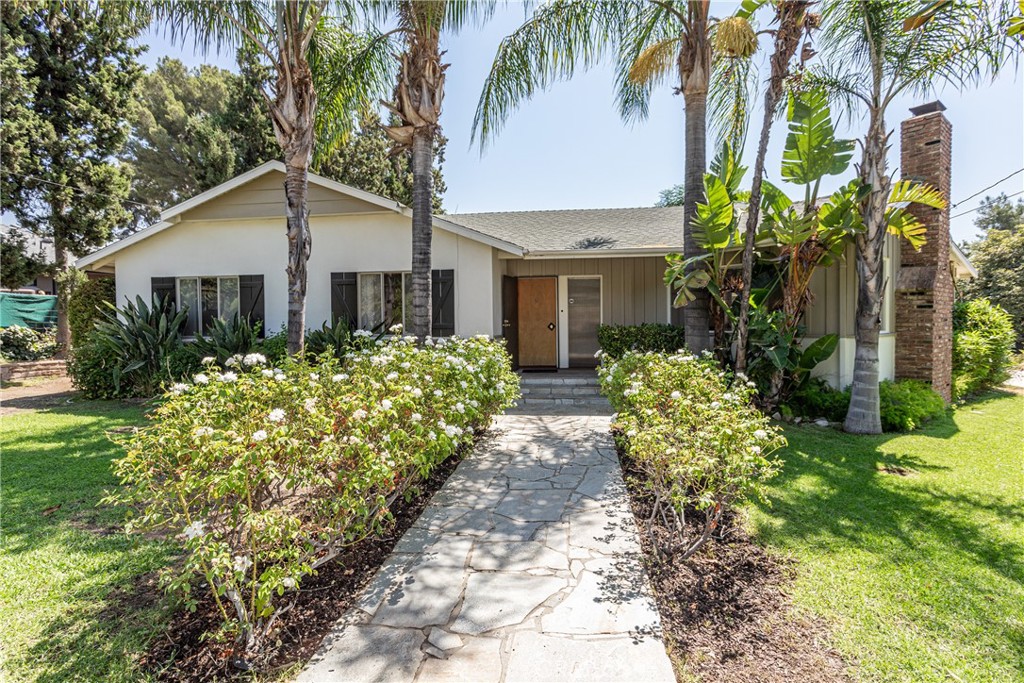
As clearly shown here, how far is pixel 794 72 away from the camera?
7598 mm

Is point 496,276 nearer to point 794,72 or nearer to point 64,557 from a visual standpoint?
point 794,72

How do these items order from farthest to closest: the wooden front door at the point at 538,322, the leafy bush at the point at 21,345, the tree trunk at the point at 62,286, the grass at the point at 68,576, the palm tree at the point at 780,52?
the tree trunk at the point at 62,286 < the leafy bush at the point at 21,345 < the wooden front door at the point at 538,322 < the palm tree at the point at 780,52 < the grass at the point at 68,576

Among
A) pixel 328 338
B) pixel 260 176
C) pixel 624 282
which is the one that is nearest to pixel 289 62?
pixel 260 176

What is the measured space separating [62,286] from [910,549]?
860 inches

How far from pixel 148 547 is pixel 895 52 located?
35.9 ft

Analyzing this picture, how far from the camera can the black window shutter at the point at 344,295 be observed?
10.8 meters

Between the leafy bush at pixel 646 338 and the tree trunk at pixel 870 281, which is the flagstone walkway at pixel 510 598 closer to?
the tree trunk at pixel 870 281

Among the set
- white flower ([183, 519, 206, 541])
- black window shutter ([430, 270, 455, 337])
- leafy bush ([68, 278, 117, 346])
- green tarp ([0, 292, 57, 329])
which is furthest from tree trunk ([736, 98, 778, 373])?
green tarp ([0, 292, 57, 329])

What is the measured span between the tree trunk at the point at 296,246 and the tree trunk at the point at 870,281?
336 inches

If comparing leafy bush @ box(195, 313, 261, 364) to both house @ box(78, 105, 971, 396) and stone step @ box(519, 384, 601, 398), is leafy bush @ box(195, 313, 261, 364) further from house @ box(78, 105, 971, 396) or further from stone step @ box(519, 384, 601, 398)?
stone step @ box(519, 384, 601, 398)

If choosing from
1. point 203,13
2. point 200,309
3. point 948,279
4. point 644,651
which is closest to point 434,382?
point 644,651

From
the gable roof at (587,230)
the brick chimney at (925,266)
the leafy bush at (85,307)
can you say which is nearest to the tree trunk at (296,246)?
the gable roof at (587,230)

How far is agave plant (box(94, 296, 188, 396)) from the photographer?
9.98 metres

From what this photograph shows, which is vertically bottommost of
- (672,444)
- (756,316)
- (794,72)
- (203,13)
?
(672,444)
